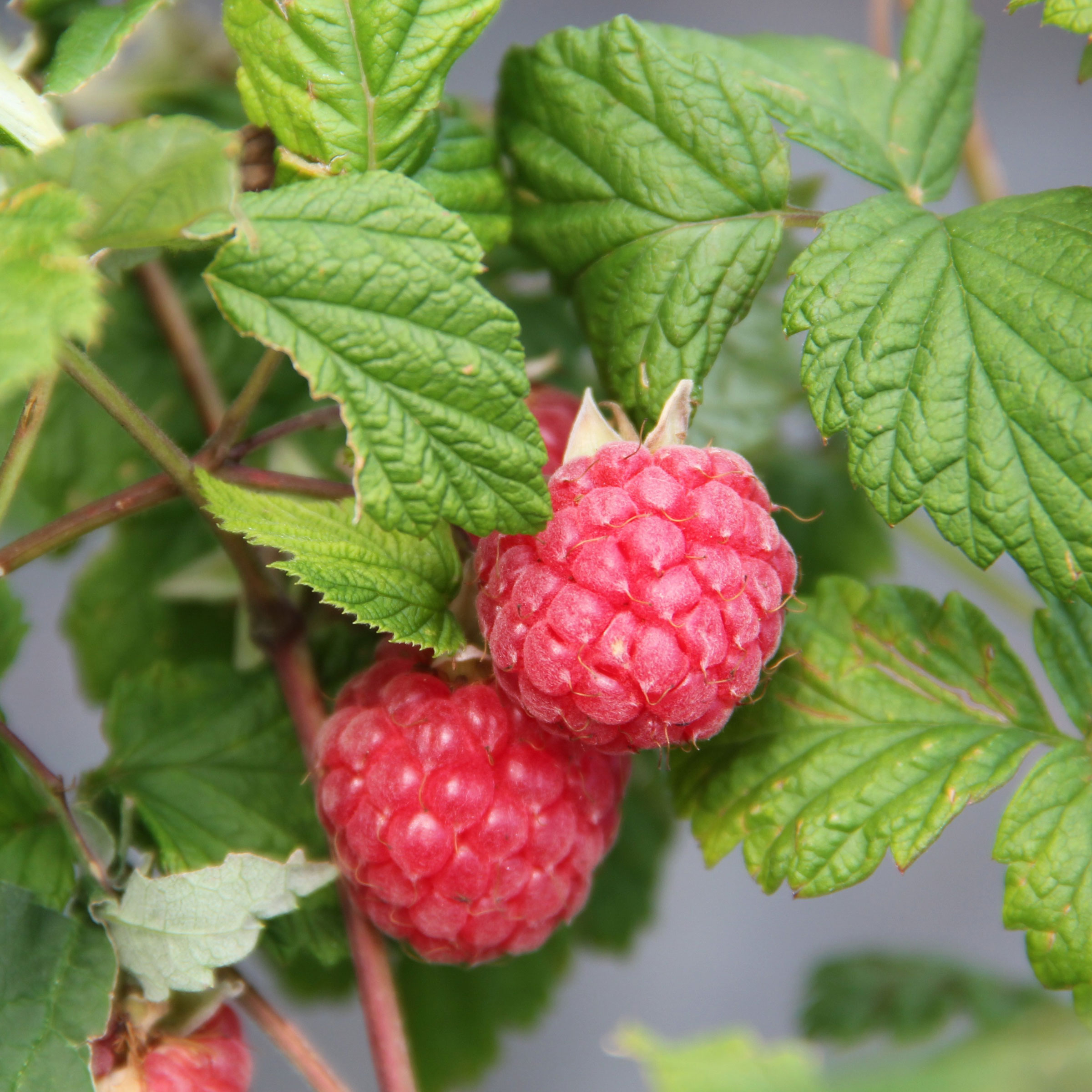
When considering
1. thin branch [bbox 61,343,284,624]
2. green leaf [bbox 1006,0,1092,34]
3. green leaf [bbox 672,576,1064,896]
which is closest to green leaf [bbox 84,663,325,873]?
thin branch [bbox 61,343,284,624]

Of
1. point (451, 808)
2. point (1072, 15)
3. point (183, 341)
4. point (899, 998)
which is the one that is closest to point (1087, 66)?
point (1072, 15)

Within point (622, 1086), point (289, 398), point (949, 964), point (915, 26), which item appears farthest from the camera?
point (622, 1086)

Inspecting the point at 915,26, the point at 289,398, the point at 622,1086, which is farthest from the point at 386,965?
the point at 622,1086

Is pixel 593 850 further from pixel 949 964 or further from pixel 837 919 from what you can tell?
pixel 837 919

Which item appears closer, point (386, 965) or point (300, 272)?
point (300, 272)

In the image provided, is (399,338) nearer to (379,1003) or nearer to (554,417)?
(554,417)

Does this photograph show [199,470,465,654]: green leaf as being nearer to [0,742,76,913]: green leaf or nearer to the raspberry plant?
the raspberry plant

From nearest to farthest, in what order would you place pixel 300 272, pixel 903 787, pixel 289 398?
pixel 300 272 < pixel 903 787 < pixel 289 398
